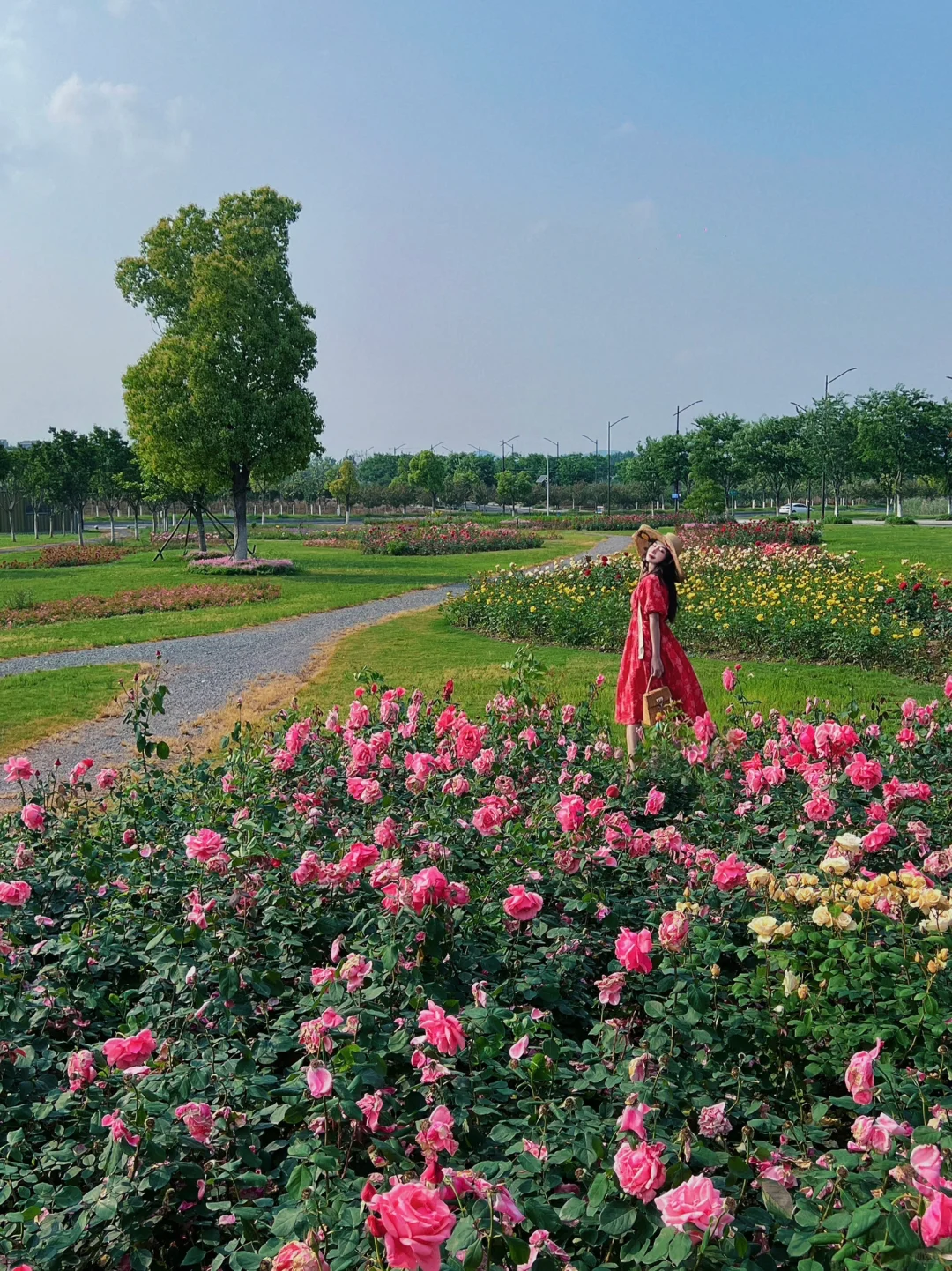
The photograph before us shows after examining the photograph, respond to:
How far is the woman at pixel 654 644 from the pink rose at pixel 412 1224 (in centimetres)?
524

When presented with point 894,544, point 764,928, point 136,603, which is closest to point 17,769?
point 764,928

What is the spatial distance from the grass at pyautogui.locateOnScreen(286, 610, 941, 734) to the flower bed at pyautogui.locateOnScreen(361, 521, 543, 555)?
66.3ft

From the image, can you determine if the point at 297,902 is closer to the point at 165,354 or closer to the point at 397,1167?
the point at 397,1167

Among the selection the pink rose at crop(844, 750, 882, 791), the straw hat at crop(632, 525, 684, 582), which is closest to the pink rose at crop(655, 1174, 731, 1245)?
the pink rose at crop(844, 750, 882, 791)

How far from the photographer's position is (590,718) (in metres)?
5.82

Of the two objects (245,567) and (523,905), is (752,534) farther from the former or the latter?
(523,905)

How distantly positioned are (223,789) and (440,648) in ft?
26.3

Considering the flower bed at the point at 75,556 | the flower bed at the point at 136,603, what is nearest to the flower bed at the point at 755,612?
the flower bed at the point at 136,603

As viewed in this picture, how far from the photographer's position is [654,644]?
649cm

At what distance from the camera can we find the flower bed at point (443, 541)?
34094mm

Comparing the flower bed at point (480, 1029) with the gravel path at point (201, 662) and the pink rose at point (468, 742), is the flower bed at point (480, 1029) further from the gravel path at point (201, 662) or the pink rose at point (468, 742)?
the gravel path at point (201, 662)

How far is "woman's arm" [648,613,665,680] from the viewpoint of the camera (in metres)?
6.47

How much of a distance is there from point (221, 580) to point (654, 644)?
62.7 ft

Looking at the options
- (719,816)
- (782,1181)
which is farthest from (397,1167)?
(719,816)
